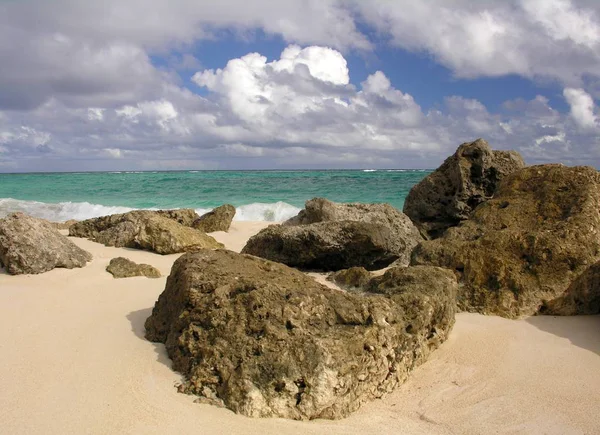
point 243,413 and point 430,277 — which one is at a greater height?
point 430,277

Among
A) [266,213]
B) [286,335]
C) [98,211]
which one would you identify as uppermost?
[286,335]

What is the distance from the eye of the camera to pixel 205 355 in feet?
10.7

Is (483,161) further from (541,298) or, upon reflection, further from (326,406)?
(326,406)

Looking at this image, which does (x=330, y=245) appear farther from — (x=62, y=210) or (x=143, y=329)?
(x=62, y=210)

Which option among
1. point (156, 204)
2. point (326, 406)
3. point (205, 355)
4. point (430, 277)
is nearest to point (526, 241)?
point (430, 277)

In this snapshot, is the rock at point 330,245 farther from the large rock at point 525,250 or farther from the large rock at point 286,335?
the large rock at point 286,335

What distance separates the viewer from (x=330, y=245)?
6.75 meters

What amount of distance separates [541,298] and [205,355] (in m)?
3.26

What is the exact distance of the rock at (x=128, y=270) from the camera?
5.88m

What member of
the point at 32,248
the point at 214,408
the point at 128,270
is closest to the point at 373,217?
the point at 128,270

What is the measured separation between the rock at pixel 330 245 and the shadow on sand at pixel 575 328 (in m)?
2.45

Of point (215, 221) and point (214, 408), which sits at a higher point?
point (215, 221)

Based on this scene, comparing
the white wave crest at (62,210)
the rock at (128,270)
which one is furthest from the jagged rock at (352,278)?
the white wave crest at (62,210)

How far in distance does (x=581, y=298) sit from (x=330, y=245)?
9.77 feet
